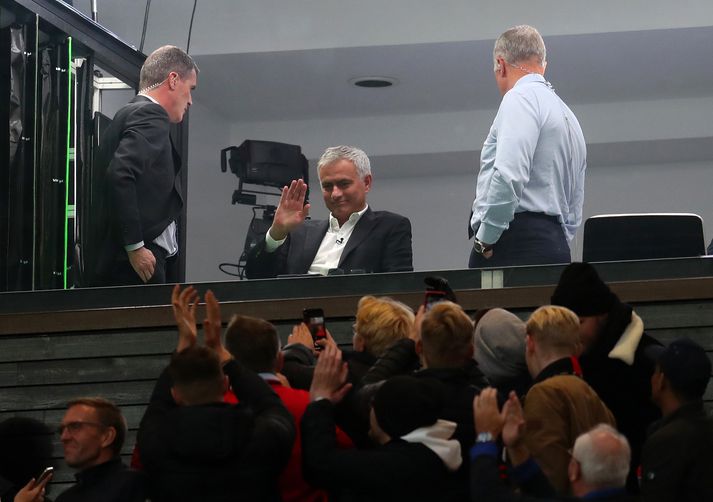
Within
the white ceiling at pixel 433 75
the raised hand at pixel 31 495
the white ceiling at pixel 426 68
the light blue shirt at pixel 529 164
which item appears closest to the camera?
the raised hand at pixel 31 495

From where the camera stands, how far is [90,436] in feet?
12.6

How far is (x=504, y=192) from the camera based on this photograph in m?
4.95

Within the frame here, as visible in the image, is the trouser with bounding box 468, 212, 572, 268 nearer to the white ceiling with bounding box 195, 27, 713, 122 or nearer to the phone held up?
the phone held up

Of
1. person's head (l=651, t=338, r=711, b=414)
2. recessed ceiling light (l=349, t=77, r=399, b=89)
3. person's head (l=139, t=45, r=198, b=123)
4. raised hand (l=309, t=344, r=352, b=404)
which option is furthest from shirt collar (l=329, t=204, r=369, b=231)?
recessed ceiling light (l=349, t=77, r=399, b=89)

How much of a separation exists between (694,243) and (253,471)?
215 cm

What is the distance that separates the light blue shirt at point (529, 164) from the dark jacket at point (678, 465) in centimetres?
170

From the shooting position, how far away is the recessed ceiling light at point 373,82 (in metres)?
10.0

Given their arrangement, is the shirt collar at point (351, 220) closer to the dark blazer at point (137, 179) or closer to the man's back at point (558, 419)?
the dark blazer at point (137, 179)

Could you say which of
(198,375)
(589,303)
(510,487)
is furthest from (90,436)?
(589,303)

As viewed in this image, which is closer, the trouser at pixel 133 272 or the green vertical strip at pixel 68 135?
the trouser at pixel 133 272

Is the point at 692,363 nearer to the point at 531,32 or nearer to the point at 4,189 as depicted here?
the point at 531,32

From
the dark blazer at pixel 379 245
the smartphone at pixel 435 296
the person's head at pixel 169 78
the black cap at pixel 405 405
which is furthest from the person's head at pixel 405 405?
the person's head at pixel 169 78

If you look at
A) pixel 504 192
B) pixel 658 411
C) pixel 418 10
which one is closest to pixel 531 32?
pixel 504 192

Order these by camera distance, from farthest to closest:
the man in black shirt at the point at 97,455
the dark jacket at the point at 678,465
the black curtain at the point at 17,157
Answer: the black curtain at the point at 17,157 < the man in black shirt at the point at 97,455 < the dark jacket at the point at 678,465
